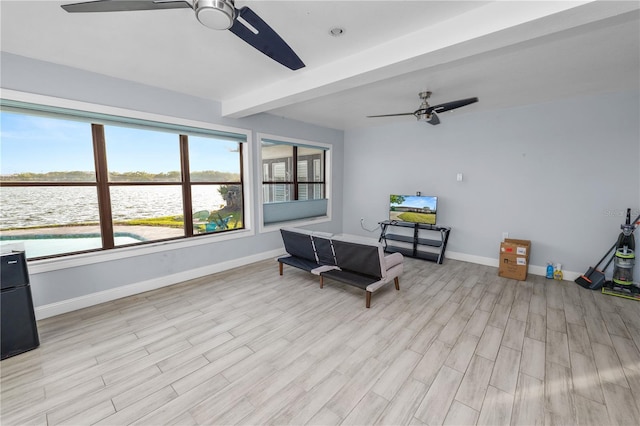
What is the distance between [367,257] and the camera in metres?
3.07

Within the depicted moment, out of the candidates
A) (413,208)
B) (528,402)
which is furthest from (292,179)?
(528,402)

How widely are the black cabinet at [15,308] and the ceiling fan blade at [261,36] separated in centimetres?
262

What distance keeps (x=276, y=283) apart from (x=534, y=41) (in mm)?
3782

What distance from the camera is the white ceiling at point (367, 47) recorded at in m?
1.78

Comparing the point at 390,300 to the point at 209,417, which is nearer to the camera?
the point at 209,417

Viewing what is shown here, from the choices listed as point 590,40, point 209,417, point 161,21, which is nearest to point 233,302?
point 209,417

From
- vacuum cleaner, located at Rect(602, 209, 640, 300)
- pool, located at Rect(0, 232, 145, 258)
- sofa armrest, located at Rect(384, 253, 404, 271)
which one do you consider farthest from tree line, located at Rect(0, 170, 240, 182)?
vacuum cleaner, located at Rect(602, 209, 640, 300)

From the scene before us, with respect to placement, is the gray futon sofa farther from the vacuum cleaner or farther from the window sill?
the vacuum cleaner

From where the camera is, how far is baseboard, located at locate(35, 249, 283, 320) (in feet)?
9.41

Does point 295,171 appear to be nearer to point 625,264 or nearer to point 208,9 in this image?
point 208,9

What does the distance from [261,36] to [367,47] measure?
1142mm

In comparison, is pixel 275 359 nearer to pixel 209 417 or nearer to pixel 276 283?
pixel 209 417

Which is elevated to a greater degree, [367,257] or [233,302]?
[367,257]

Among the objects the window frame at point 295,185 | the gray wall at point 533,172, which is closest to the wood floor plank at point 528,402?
the gray wall at point 533,172
